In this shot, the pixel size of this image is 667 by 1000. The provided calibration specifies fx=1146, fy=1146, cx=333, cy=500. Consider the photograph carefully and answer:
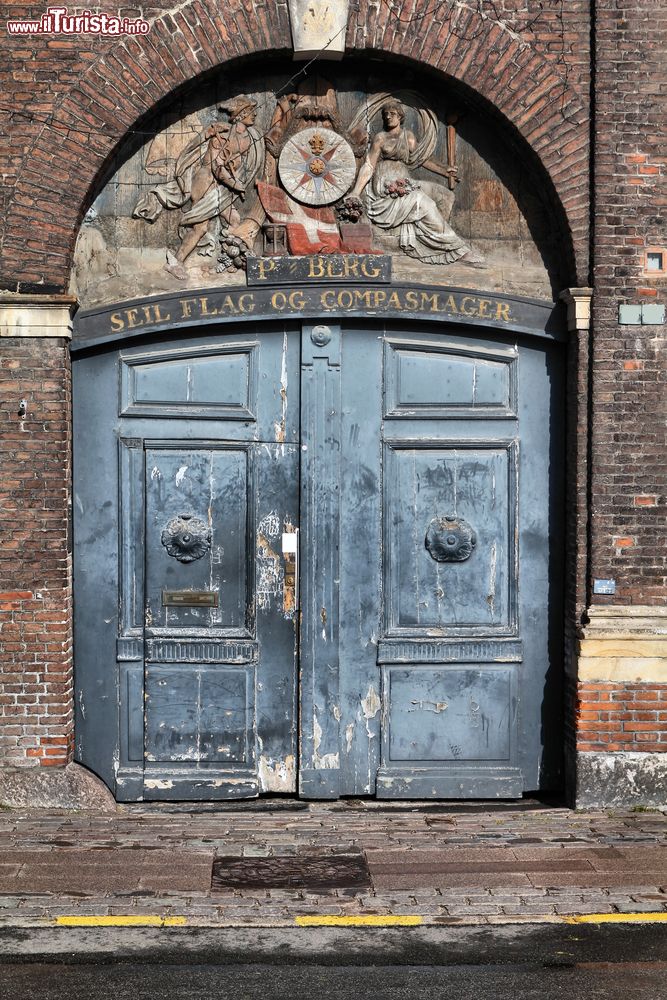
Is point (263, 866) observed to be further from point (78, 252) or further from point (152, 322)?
point (78, 252)

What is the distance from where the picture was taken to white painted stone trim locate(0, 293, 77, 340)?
292 inches

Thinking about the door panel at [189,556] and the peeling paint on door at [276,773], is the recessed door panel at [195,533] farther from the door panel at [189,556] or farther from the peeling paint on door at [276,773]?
the peeling paint on door at [276,773]

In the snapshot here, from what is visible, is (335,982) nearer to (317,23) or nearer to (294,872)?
(294,872)

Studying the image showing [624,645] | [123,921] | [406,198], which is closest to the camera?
[123,921]

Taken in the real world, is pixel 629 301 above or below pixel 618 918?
above

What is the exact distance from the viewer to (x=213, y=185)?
25.6 ft

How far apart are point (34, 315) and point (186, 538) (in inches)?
69.7

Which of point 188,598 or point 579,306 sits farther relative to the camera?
point 188,598

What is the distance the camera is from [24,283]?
746 cm

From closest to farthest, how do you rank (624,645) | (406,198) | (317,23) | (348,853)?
(348,853), (317,23), (624,645), (406,198)

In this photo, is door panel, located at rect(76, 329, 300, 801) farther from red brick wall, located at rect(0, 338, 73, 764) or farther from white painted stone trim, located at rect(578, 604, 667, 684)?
white painted stone trim, located at rect(578, 604, 667, 684)

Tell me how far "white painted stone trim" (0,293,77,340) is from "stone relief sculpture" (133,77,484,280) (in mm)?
799

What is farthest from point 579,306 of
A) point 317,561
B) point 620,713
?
point 620,713

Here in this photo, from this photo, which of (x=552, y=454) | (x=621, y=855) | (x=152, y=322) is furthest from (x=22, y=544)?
(x=621, y=855)
